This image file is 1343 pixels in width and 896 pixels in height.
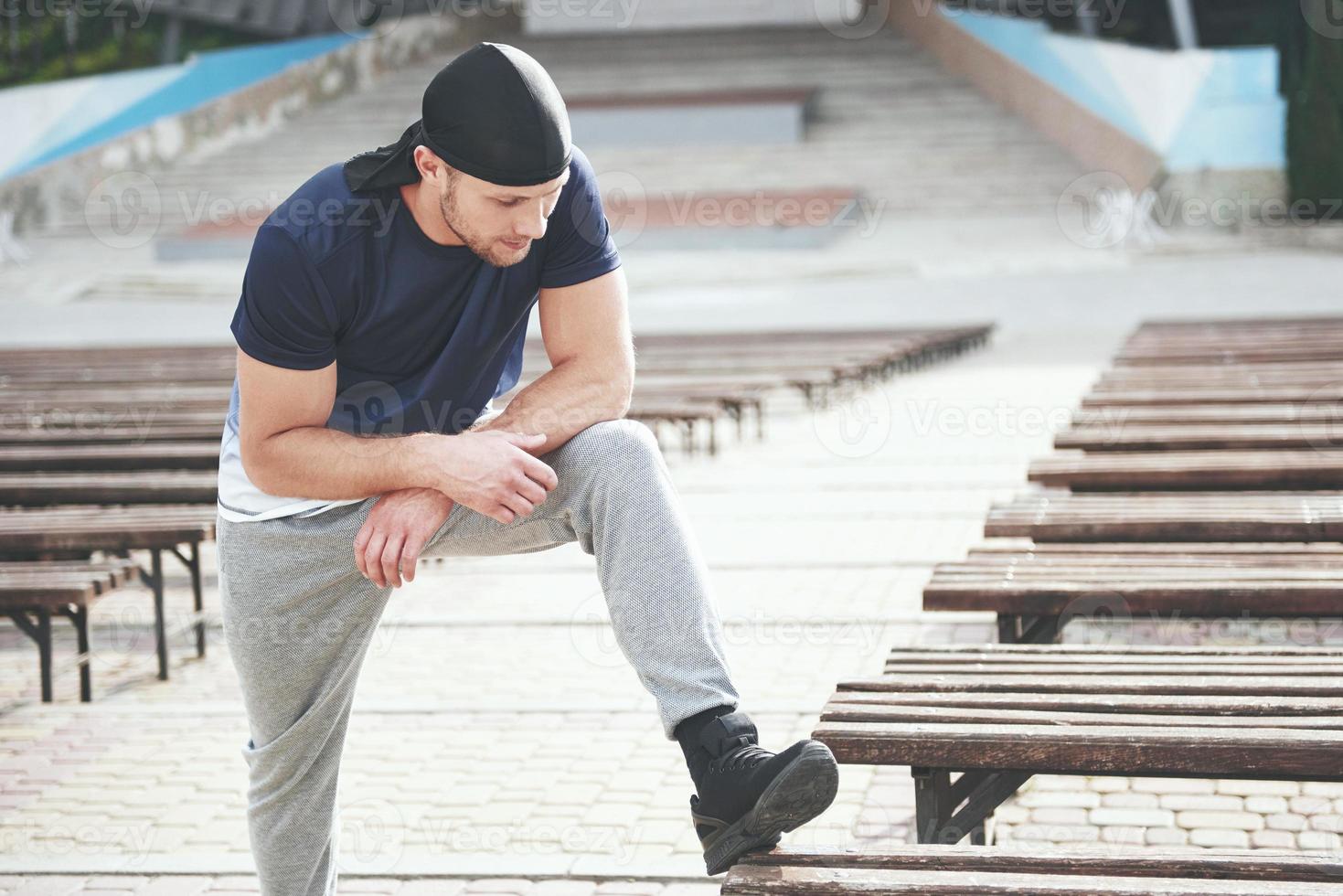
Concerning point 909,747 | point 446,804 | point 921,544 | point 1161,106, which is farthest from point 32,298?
point 909,747

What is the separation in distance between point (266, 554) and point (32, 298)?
22.2 m

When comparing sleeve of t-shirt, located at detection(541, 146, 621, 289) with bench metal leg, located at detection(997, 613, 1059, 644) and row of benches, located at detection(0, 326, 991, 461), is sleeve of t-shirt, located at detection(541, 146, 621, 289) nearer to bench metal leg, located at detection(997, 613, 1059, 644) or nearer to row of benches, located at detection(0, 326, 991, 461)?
bench metal leg, located at detection(997, 613, 1059, 644)

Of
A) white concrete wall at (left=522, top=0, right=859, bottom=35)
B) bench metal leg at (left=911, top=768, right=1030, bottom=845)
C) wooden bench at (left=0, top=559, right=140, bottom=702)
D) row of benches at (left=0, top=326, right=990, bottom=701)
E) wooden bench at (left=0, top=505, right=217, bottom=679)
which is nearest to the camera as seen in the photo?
bench metal leg at (left=911, top=768, right=1030, bottom=845)

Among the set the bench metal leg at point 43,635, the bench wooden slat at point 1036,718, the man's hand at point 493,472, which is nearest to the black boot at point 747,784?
the man's hand at point 493,472

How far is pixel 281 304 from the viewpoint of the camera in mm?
2672

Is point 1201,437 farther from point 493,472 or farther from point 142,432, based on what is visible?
point 142,432

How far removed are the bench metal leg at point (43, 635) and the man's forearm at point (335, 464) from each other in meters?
2.95

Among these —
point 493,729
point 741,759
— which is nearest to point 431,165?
point 741,759

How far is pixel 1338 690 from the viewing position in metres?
3.37

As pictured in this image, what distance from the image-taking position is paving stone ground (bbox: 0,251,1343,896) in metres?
3.95

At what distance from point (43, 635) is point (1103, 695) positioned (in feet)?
12.1

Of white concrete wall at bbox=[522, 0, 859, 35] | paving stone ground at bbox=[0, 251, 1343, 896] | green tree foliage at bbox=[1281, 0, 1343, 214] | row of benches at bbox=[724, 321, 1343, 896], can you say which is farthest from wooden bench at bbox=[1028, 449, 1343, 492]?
white concrete wall at bbox=[522, 0, 859, 35]

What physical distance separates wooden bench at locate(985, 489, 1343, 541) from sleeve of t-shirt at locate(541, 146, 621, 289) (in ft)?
8.66

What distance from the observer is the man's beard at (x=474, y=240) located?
2.71 m
